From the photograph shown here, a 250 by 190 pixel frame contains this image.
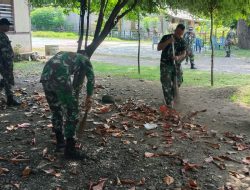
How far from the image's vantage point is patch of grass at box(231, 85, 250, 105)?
11164mm

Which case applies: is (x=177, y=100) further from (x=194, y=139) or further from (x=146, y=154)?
Result: (x=146, y=154)

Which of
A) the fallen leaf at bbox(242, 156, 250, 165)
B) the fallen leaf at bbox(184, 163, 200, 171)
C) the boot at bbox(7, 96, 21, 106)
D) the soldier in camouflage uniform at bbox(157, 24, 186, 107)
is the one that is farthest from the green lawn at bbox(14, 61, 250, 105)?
the fallen leaf at bbox(184, 163, 200, 171)

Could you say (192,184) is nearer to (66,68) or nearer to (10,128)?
(66,68)

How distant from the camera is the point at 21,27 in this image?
63.7ft

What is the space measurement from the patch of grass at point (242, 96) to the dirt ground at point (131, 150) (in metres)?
1.29

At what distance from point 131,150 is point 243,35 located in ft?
87.7

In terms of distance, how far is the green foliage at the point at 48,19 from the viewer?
184 ft

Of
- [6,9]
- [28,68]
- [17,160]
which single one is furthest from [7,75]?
[6,9]

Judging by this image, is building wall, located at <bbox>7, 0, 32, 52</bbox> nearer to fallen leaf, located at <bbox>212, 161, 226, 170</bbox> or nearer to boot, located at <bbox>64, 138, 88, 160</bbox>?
boot, located at <bbox>64, 138, 88, 160</bbox>

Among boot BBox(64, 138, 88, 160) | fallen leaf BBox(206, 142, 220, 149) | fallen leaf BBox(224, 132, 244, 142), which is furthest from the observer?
fallen leaf BBox(224, 132, 244, 142)

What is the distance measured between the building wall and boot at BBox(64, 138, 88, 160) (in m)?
14.0

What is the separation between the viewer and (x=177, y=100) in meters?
9.90

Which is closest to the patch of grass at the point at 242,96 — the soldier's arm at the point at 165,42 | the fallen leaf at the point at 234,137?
the fallen leaf at the point at 234,137

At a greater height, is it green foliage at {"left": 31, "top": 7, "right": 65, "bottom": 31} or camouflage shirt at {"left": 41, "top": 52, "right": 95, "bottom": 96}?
green foliage at {"left": 31, "top": 7, "right": 65, "bottom": 31}
